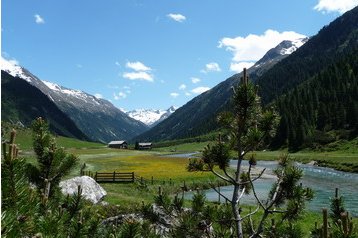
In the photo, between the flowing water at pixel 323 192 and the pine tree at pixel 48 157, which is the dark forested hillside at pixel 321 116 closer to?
the flowing water at pixel 323 192

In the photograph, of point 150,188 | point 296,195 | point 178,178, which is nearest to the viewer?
point 296,195

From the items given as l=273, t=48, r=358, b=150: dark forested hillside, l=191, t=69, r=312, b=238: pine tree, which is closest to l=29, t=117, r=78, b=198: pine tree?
l=191, t=69, r=312, b=238: pine tree

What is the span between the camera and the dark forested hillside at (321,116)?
14825cm

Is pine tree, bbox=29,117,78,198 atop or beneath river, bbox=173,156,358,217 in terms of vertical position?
atop

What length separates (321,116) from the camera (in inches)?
6742

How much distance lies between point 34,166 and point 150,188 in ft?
155

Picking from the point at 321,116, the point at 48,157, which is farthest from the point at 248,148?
the point at 321,116

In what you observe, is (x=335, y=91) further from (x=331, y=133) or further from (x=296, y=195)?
(x=296, y=195)

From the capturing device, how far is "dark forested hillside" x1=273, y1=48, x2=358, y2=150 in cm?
14825

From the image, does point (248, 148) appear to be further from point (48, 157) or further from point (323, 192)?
point (323, 192)

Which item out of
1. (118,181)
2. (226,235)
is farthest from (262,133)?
(118,181)

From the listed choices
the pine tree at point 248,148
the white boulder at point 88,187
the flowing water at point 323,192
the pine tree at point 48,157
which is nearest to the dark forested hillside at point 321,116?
the flowing water at point 323,192

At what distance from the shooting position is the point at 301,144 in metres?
148

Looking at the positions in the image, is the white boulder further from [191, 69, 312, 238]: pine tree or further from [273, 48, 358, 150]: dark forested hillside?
[273, 48, 358, 150]: dark forested hillside
